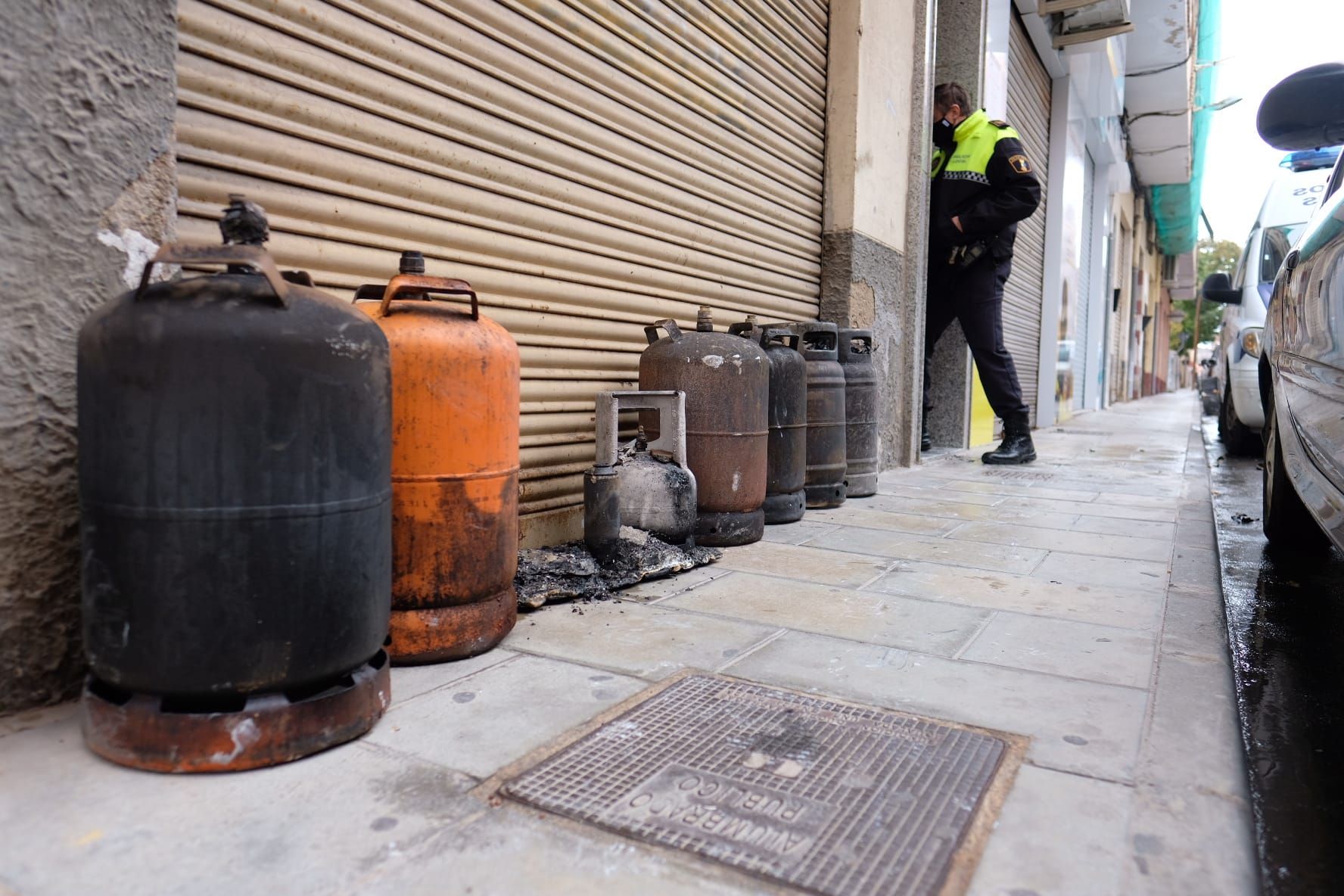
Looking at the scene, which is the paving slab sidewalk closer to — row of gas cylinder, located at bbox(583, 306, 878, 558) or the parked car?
row of gas cylinder, located at bbox(583, 306, 878, 558)

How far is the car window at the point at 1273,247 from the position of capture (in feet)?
25.0

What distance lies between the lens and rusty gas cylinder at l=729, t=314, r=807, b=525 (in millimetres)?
4676

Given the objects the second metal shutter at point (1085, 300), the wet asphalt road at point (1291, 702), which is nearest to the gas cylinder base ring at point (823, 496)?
the wet asphalt road at point (1291, 702)

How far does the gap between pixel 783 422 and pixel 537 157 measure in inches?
71.6

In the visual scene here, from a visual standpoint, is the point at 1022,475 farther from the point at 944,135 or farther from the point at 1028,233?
the point at 1028,233

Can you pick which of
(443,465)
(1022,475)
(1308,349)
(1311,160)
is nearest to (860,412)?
(1022,475)

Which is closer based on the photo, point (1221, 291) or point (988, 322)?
point (988, 322)

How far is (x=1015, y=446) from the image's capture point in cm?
784

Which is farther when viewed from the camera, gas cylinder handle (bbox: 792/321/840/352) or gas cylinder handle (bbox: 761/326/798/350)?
Answer: gas cylinder handle (bbox: 792/321/840/352)

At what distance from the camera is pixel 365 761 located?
1.88 metres

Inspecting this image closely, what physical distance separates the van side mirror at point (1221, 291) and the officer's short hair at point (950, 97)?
2856 millimetres

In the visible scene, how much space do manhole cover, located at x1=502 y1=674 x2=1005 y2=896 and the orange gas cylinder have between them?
0.66 m

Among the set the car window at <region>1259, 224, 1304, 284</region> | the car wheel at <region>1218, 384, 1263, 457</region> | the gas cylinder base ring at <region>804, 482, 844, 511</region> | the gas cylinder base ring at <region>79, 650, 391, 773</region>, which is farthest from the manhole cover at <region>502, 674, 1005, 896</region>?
the car wheel at <region>1218, 384, 1263, 457</region>

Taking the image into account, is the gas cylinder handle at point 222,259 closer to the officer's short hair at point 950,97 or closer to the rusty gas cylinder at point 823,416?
the rusty gas cylinder at point 823,416
